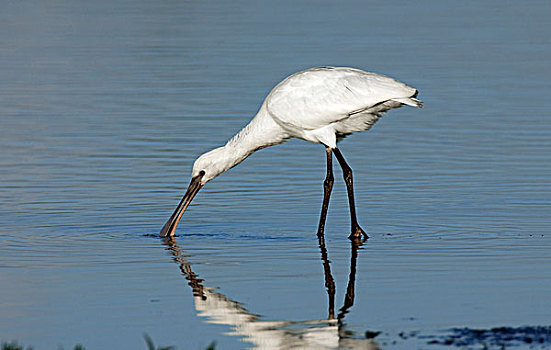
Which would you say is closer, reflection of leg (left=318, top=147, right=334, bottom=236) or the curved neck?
reflection of leg (left=318, top=147, right=334, bottom=236)

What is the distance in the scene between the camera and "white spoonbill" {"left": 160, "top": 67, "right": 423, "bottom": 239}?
1177 centimetres

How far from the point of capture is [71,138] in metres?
16.7

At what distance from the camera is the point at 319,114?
39.3 ft

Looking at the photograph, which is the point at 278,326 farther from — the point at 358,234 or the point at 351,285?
the point at 358,234

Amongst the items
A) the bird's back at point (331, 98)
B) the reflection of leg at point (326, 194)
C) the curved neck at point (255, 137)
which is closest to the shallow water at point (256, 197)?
the reflection of leg at point (326, 194)

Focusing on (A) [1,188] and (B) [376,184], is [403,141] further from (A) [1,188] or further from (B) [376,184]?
(A) [1,188]

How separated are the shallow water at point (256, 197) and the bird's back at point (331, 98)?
0.96m

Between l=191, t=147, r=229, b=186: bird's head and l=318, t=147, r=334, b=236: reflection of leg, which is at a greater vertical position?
l=191, t=147, r=229, b=186: bird's head

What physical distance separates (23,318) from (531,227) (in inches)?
197

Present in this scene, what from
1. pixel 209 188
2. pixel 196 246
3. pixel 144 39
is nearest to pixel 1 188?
pixel 209 188

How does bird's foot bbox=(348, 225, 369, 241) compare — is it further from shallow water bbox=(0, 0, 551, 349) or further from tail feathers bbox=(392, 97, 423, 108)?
tail feathers bbox=(392, 97, 423, 108)

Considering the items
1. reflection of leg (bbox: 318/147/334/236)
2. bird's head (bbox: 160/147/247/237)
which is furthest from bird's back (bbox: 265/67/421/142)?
bird's head (bbox: 160/147/247/237)

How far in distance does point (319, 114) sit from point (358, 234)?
1.25 meters

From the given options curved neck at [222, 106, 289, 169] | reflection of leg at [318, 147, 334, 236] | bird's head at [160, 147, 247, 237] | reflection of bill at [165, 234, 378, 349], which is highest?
curved neck at [222, 106, 289, 169]
